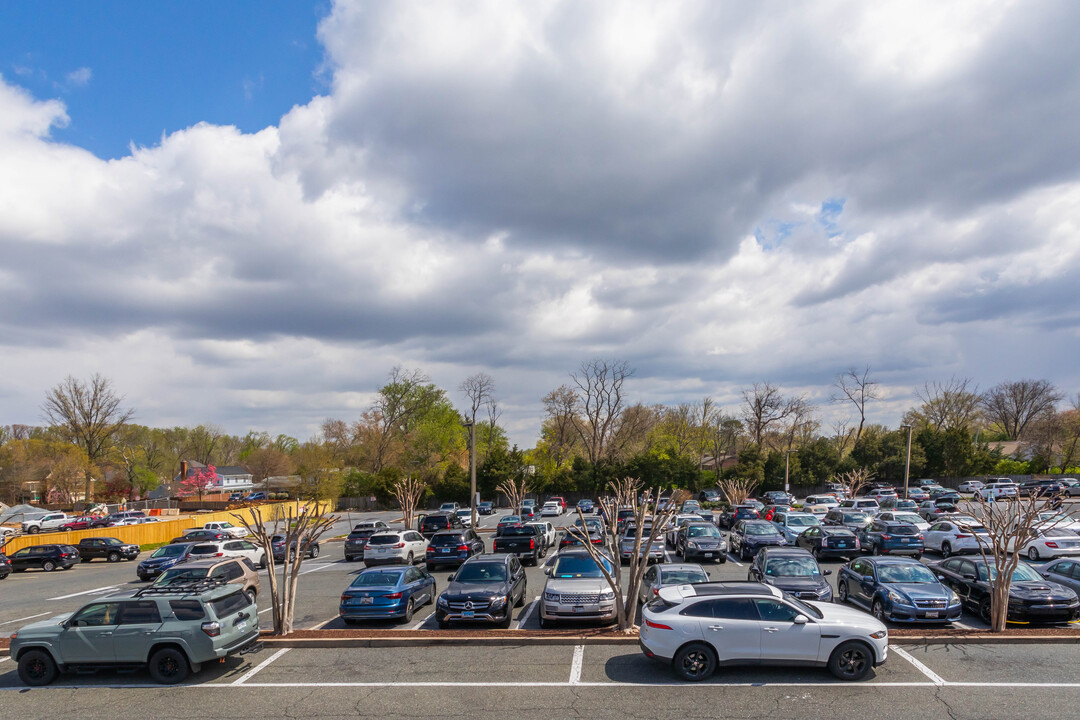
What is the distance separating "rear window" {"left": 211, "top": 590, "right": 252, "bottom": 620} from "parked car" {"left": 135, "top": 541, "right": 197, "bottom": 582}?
1559 cm

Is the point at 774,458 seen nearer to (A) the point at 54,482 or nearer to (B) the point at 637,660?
(B) the point at 637,660

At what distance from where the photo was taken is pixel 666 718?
9328 millimetres

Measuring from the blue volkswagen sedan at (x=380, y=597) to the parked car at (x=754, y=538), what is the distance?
592 inches

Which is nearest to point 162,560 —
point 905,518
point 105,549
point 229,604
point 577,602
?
point 105,549

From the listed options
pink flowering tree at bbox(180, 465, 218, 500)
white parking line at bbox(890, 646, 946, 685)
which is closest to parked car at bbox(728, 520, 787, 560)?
white parking line at bbox(890, 646, 946, 685)

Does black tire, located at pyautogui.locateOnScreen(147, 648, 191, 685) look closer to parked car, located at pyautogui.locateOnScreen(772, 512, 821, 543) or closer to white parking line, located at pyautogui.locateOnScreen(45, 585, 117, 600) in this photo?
white parking line, located at pyautogui.locateOnScreen(45, 585, 117, 600)

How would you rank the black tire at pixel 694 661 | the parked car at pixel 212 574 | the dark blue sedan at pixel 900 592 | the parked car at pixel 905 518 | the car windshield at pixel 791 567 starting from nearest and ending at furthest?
1. the black tire at pixel 694 661
2. the dark blue sedan at pixel 900 592
3. the car windshield at pixel 791 567
4. the parked car at pixel 212 574
5. the parked car at pixel 905 518

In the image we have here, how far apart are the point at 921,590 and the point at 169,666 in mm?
14873

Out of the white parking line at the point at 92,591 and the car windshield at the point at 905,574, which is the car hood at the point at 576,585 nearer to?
the car windshield at the point at 905,574

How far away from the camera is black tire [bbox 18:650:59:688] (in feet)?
37.4

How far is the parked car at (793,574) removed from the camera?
15504 mm

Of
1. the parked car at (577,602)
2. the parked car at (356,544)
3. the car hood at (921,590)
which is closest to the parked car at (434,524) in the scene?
the parked car at (356,544)

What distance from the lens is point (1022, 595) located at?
566 inches

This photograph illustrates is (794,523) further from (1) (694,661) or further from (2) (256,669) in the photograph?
(2) (256,669)
